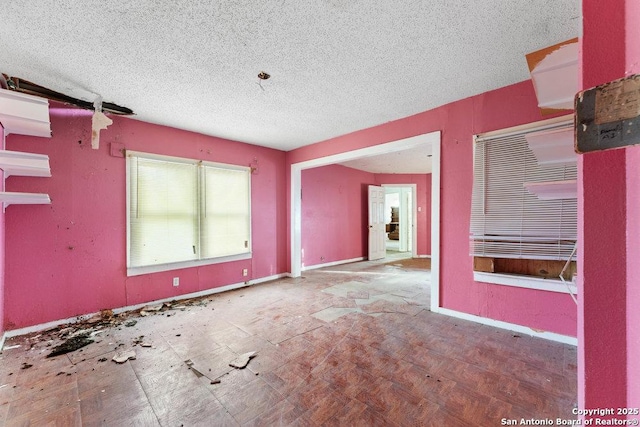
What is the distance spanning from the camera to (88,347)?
2.48 meters

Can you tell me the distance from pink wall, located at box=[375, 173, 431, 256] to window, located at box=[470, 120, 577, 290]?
198 inches

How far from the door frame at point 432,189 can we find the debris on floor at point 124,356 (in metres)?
3.12

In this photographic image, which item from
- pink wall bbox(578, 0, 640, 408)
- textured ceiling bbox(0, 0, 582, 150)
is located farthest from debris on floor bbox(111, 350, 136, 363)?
pink wall bbox(578, 0, 640, 408)

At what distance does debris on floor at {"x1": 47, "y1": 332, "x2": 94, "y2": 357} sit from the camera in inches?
93.8

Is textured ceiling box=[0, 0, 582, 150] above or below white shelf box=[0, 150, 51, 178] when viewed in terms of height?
above

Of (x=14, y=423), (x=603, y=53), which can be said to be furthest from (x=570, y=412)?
(x=14, y=423)

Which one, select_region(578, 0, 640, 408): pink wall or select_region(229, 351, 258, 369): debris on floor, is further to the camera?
select_region(229, 351, 258, 369): debris on floor

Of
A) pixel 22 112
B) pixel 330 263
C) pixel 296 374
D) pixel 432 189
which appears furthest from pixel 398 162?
pixel 22 112

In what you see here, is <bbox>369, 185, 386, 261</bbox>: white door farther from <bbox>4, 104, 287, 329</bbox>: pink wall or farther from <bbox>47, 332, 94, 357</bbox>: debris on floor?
<bbox>47, 332, 94, 357</bbox>: debris on floor

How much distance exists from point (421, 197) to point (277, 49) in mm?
6844

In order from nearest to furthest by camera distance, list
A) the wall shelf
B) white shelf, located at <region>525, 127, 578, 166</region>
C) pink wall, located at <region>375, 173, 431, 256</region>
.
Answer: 1. the wall shelf
2. white shelf, located at <region>525, 127, 578, 166</region>
3. pink wall, located at <region>375, 173, 431, 256</region>

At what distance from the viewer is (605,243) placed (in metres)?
0.70

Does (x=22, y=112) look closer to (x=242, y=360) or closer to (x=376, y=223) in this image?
(x=242, y=360)

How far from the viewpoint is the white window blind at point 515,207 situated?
8.14 ft
